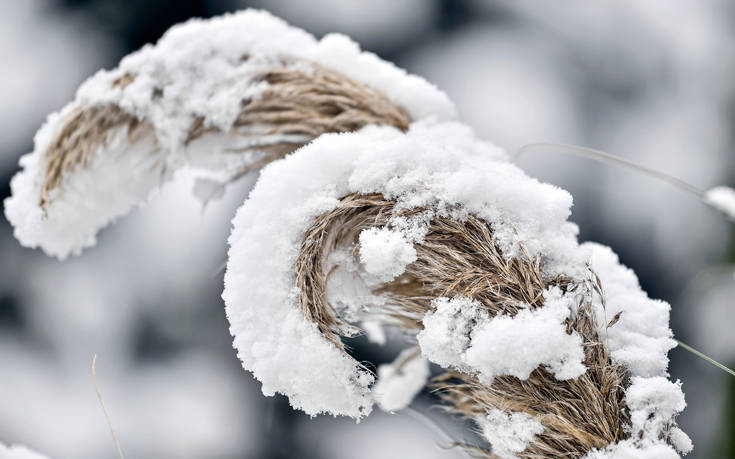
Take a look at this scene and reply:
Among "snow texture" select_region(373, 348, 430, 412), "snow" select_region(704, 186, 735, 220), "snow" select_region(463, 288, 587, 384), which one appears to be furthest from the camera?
"snow texture" select_region(373, 348, 430, 412)

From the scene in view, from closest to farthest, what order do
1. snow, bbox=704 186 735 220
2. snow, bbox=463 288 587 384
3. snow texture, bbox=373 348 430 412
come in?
snow, bbox=463 288 587 384
snow, bbox=704 186 735 220
snow texture, bbox=373 348 430 412

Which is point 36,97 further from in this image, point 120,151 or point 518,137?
point 518,137

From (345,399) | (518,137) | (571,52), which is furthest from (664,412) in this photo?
(571,52)

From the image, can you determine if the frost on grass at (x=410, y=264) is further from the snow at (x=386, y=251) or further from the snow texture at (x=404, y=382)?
the snow texture at (x=404, y=382)

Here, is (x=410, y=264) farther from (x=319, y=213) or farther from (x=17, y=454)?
(x=17, y=454)

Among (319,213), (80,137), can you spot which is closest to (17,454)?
(80,137)

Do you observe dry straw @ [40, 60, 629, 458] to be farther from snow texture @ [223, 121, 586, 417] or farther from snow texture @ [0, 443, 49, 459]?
snow texture @ [0, 443, 49, 459]

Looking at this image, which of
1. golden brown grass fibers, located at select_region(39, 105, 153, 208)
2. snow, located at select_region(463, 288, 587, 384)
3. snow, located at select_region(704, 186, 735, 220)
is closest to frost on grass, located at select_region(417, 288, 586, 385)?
snow, located at select_region(463, 288, 587, 384)
